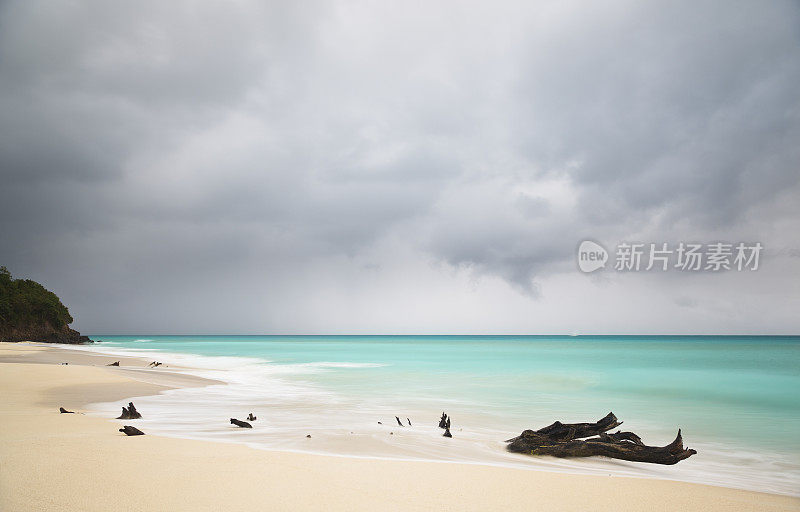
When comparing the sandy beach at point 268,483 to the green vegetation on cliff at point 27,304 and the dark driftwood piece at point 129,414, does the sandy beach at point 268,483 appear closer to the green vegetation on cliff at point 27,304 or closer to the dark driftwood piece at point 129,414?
the dark driftwood piece at point 129,414

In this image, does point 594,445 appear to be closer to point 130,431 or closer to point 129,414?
point 130,431

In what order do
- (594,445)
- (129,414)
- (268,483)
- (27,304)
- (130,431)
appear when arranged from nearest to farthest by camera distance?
(268,483) < (130,431) < (594,445) < (129,414) < (27,304)

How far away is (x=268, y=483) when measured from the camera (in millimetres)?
4012

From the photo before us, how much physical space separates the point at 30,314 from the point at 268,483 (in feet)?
223

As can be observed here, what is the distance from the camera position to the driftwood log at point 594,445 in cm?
649

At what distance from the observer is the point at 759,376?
28484 millimetres

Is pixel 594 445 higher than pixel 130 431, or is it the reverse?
pixel 594 445

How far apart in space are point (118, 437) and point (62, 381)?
963 cm

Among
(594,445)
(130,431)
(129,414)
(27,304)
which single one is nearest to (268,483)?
(130,431)

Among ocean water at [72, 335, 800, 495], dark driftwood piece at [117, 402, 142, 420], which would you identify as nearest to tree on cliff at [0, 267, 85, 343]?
ocean water at [72, 335, 800, 495]

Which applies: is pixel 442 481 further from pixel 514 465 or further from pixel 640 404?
pixel 640 404

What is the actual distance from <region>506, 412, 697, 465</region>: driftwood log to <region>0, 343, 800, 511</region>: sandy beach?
1.62 metres

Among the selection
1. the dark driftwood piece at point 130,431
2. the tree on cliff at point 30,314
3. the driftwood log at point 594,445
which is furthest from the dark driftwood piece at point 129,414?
the tree on cliff at point 30,314

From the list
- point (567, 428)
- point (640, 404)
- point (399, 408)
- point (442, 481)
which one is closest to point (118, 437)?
point (442, 481)
